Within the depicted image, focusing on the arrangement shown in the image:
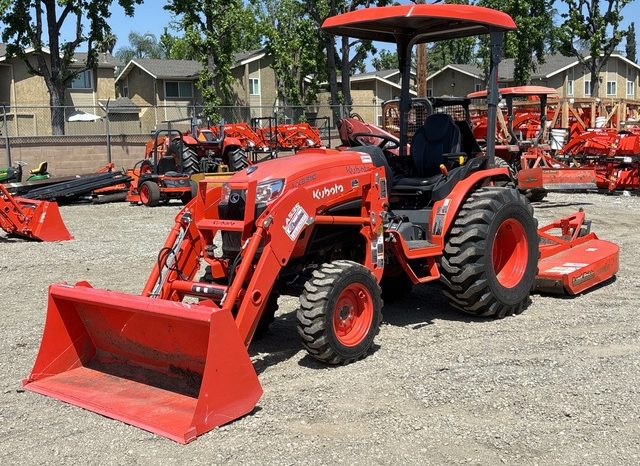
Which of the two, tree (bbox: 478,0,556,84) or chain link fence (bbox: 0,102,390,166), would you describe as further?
tree (bbox: 478,0,556,84)

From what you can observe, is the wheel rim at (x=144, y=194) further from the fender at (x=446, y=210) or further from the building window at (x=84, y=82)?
the building window at (x=84, y=82)

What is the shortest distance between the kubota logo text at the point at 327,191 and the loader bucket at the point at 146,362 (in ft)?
3.97

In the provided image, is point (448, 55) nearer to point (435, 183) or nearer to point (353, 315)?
point (435, 183)

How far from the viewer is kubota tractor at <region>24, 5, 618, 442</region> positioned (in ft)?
14.8

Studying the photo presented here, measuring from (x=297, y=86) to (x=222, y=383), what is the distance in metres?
38.5

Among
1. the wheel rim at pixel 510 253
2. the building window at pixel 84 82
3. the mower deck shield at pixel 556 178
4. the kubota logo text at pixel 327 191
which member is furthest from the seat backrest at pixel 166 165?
the building window at pixel 84 82

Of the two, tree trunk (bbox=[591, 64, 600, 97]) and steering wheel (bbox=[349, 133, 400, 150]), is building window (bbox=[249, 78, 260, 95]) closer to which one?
tree trunk (bbox=[591, 64, 600, 97])

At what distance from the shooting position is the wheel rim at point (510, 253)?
6664mm

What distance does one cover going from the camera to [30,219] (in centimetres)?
1177

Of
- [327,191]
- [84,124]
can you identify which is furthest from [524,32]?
[327,191]

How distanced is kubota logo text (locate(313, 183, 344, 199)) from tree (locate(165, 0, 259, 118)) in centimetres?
2788

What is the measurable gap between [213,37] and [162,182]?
19.1 meters

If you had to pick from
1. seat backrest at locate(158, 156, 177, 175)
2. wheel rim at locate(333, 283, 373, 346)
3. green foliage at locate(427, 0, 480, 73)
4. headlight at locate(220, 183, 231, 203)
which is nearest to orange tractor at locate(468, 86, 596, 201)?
seat backrest at locate(158, 156, 177, 175)

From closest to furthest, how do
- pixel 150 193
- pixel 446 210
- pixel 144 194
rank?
pixel 446 210
pixel 150 193
pixel 144 194
